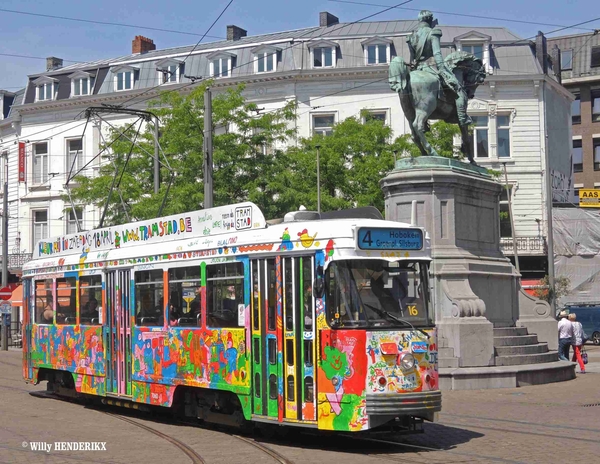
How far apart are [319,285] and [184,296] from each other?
10.7ft

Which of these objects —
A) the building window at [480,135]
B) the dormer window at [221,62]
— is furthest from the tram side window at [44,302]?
the building window at [480,135]

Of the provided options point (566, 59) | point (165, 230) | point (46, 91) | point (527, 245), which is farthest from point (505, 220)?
point (165, 230)

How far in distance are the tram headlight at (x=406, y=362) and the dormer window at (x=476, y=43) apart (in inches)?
1544

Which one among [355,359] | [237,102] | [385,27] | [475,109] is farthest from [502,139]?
[355,359]

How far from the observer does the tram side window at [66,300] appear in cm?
1811

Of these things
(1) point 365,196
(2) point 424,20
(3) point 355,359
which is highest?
(2) point 424,20

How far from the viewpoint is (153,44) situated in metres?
59.2

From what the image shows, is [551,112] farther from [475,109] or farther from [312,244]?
[312,244]

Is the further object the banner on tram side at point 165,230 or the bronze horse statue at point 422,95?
the bronze horse statue at point 422,95

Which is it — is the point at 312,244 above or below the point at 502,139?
below

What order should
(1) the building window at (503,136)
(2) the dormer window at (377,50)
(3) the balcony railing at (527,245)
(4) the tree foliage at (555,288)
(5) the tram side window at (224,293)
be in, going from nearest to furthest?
(5) the tram side window at (224,293) → (4) the tree foliage at (555,288) → (3) the balcony railing at (527,245) → (2) the dormer window at (377,50) → (1) the building window at (503,136)

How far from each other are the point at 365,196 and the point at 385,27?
16.4 metres

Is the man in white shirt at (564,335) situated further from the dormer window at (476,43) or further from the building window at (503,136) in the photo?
the dormer window at (476,43)

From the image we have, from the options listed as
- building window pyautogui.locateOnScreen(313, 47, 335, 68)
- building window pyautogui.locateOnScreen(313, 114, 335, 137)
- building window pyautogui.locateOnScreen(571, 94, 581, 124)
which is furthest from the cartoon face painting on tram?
building window pyautogui.locateOnScreen(571, 94, 581, 124)
